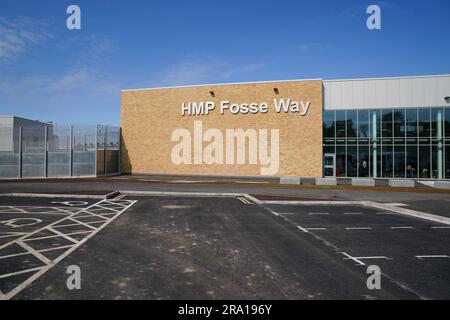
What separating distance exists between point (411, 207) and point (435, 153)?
20.3 m

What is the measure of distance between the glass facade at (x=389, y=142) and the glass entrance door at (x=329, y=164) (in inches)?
11.9

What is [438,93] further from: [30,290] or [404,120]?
[30,290]

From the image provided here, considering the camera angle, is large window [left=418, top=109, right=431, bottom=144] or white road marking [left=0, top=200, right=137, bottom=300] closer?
white road marking [left=0, top=200, right=137, bottom=300]

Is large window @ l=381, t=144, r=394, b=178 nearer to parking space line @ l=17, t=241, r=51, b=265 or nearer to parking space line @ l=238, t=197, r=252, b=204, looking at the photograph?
parking space line @ l=238, t=197, r=252, b=204

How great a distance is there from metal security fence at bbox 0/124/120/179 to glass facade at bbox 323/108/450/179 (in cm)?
2387

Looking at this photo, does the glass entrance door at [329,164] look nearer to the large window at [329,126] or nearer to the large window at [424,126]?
the large window at [329,126]

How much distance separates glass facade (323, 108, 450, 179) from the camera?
30.9m

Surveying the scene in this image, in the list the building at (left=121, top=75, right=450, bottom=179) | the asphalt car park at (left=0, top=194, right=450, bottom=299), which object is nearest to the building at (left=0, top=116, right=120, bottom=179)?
the building at (left=121, top=75, right=450, bottom=179)

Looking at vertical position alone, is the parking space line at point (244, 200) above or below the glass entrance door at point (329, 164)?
below

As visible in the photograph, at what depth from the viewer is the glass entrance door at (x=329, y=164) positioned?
3238 centimetres

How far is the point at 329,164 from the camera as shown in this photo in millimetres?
32531
